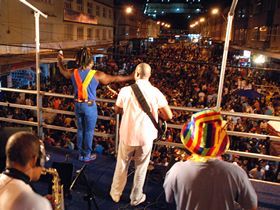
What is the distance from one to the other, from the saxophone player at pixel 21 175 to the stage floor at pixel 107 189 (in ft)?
5.84

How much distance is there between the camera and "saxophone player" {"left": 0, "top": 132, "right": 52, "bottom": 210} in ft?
5.99

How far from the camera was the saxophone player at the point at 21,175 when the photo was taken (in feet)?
5.99

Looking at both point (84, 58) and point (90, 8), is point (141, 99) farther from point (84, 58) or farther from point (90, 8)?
point (90, 8)

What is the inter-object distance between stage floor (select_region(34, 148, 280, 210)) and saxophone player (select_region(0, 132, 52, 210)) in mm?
1781

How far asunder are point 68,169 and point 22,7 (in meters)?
17.0

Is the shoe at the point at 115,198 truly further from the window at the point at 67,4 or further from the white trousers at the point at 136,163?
the window at the point at 67,4

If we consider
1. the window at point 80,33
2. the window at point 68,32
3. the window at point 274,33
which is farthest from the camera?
the window at point 80,33

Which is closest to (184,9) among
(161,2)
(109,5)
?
(161,2)

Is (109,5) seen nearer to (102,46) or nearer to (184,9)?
(102,46)

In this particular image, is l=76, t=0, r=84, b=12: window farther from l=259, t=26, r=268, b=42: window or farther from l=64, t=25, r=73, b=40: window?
l=259, t=26, r=268, b=42: window

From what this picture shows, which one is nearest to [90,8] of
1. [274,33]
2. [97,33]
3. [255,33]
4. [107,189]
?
[97,33]

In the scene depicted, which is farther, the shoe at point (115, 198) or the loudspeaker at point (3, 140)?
the shoe at point (115, 198)

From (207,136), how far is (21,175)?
4.62 feet

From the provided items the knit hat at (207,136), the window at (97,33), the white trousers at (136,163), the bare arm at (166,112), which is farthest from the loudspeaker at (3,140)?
the window at (97,33)
